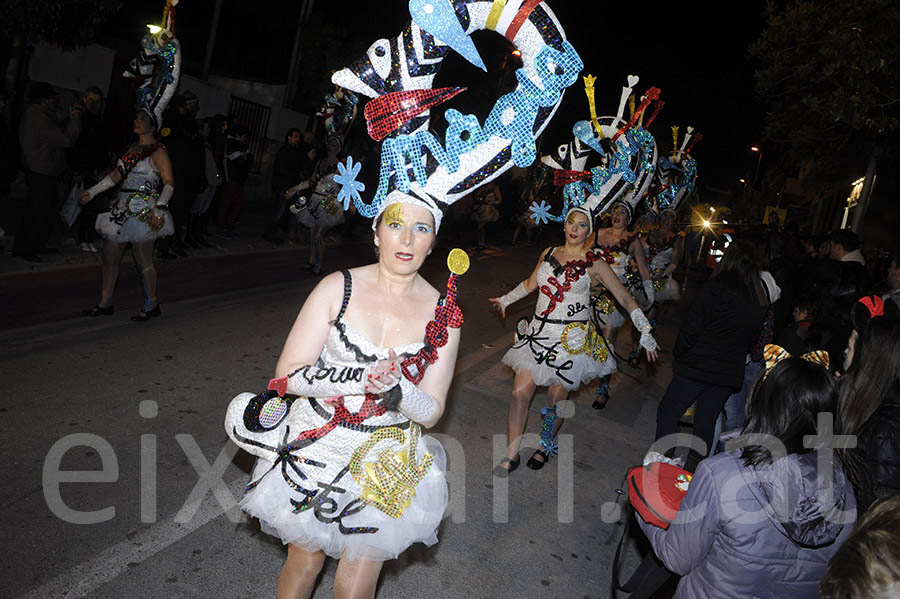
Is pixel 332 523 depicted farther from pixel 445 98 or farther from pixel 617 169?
pixel 617 169

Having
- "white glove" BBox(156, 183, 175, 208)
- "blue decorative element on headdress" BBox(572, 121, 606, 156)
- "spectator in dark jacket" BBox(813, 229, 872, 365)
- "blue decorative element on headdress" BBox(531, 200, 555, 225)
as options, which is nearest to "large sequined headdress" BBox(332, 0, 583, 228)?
"blue decorative element on headdress" BBox(531, 200, 555, 225)

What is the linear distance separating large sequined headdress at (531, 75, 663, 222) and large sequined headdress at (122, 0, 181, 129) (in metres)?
4.35

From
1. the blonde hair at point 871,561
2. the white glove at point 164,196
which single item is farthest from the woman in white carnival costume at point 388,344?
the white glove at point 164,196

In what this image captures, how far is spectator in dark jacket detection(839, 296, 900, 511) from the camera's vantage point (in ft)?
8.98

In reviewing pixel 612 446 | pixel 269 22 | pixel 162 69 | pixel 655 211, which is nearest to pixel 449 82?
pixel 269 22

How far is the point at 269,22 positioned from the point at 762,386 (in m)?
30.8

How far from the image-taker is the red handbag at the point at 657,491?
294 cm

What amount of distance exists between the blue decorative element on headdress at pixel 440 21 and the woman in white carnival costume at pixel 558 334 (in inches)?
106

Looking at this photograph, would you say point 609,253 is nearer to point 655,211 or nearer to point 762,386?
point 655,211

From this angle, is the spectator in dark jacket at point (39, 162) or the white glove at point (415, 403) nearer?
the white glove at point (415, 403)

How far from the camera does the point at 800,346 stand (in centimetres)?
549

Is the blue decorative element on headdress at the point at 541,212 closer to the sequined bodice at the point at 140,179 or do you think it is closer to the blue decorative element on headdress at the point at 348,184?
the blue decorative element on headdress at the point at 348,184

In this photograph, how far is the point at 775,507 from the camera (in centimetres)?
251

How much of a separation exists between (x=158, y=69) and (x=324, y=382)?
21.2ft
